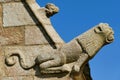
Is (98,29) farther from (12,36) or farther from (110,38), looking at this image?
(12,36)

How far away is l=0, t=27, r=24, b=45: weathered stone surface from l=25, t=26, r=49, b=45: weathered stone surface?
0.37 ft

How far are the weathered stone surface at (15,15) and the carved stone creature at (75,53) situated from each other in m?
0.88

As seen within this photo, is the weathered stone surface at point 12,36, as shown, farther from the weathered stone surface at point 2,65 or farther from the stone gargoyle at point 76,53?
the stone gargoyle at point 76,53

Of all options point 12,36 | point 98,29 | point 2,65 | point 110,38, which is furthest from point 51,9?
point 2,65

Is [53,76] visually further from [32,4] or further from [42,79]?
[32,4]

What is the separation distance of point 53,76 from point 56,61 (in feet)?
1.05

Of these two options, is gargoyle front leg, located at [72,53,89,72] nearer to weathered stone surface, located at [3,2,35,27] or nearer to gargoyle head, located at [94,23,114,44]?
gargoyle head, located at [94,23,114,44]

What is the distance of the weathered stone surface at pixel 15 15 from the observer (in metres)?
17.0

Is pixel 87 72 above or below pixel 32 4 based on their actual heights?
below

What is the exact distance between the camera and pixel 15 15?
17141mm

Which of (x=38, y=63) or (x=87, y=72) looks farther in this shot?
(x=87, y=72)

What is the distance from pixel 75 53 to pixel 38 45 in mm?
818

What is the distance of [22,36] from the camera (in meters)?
16.9

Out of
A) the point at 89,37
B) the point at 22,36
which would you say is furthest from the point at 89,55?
the point at 22,36
